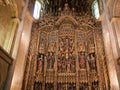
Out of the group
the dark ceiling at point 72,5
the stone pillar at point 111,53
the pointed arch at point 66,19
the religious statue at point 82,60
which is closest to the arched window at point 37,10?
the dark ceiling at point 72,5

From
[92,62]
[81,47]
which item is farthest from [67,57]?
[92,62]

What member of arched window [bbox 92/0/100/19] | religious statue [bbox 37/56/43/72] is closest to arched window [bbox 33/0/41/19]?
religious statue [bbox 37/56/43/72]

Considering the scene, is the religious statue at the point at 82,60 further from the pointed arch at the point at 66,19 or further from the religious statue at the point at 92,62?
the pointed arch at the point at 66,19

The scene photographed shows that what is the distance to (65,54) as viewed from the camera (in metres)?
10.5

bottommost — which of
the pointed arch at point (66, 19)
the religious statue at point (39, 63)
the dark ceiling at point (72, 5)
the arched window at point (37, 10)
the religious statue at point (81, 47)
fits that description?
the religious statue at point (39, 63)

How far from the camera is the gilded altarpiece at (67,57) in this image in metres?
9.27

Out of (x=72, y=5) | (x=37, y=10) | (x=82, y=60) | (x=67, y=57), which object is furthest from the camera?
(x=72, y=5)

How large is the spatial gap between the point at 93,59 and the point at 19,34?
544 centimetres

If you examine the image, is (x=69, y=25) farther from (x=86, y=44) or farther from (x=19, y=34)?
(x=19, y=34)

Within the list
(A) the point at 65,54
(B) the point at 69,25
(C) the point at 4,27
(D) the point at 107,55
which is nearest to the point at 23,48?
(C) the point at 4,27

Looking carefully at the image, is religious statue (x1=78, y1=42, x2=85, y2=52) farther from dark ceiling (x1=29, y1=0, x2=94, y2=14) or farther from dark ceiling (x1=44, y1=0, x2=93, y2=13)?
dark ceiling (x1=44, y1=0, x2=93, y2=13)

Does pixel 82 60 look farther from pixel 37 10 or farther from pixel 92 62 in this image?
pixel 37 10

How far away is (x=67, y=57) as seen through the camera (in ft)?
33.8

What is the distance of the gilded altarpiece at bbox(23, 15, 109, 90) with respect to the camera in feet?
30.4
